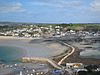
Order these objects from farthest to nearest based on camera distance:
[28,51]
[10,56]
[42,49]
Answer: [42,49] → [28,51] → [10,56]

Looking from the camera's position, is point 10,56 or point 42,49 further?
point 42,49

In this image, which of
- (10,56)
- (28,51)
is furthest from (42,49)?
(10,56)

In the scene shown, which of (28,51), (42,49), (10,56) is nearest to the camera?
(10,56)

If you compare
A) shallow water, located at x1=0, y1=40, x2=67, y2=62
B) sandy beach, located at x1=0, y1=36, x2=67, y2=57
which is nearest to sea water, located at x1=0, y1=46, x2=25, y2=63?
shallow water, located at x1=0, y1=40, x2=67, y2=62

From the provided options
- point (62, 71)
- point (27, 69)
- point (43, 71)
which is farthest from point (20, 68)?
point (62, 71)

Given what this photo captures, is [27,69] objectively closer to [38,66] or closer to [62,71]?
[38,66]

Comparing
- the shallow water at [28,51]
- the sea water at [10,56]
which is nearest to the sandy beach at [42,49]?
the shallow water at [28,51]

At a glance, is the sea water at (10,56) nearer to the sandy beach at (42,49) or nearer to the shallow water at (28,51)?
the shallow water at (28,51)

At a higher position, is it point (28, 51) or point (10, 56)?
point (10, 56)

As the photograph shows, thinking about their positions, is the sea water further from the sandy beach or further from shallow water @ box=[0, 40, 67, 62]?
the sandy beach

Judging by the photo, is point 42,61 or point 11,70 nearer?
point 11,70

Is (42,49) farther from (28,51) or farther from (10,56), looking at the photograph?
(10,56)
